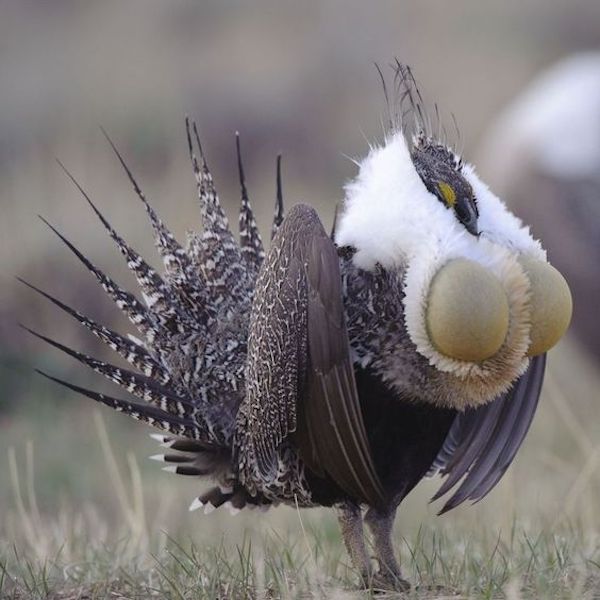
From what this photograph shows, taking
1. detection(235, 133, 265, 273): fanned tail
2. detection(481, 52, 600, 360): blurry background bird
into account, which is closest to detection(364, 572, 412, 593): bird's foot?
detection(235, 133, 265, 273): fanned tail

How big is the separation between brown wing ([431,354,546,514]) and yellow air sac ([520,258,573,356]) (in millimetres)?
413

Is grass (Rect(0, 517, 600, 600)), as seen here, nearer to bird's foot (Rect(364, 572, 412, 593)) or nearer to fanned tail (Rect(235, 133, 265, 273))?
bird's foot (Rect(364, 572, 412, 593))

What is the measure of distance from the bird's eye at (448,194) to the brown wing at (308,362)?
307mm

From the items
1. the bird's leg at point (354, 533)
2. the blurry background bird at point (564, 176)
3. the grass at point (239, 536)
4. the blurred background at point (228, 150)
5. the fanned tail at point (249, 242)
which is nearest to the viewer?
the grass at point (239, 536)

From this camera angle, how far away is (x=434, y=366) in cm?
324

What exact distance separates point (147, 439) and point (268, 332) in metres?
4.07

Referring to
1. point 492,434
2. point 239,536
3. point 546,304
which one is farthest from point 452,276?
point 239,536

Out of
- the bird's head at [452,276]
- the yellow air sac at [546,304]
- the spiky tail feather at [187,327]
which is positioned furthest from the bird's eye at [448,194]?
the spiky tail feather at [187,327]

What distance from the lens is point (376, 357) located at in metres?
3.32

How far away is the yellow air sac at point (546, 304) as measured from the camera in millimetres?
3207

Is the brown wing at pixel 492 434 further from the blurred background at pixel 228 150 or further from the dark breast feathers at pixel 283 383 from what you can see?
the blurred background at pixel 228 150

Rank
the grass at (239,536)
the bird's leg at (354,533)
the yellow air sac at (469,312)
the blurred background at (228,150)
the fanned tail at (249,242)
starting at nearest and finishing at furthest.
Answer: the yellow air sac at (469,312)
the grass at (239,536)
the bird's leg at (354,533)
the fanned tail at (249,242)
the blurred background at (228,150)

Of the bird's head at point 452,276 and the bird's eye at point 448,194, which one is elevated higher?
the bird's eye at point 448,194

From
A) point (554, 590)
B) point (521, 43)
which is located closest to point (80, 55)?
point (521, 43)
